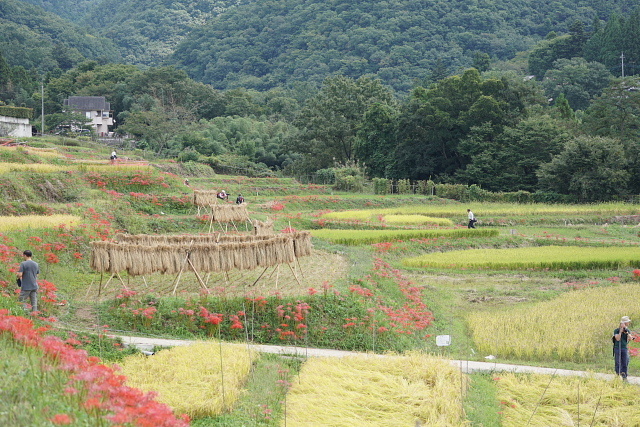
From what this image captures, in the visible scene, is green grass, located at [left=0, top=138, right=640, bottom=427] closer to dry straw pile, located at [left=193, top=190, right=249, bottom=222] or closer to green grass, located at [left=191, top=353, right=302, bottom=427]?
green grass, located at [left=191, top=353, right=302, bottom=427]

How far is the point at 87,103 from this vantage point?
267 feet

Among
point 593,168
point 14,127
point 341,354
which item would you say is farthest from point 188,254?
point 14,127

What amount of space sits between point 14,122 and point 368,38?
7669 cm

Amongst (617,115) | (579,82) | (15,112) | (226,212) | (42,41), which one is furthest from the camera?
(42,41)

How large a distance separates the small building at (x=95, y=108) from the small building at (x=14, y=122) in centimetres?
2026

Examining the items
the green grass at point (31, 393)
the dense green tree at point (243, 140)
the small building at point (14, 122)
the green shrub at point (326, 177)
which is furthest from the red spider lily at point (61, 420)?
the dense green tree at point (243, 140)

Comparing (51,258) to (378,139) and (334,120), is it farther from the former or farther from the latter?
(334,120)

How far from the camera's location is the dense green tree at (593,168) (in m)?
46.5

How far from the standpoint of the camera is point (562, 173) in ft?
160

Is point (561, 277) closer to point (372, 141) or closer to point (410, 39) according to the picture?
point (372, 141)

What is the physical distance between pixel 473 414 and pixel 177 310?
6956mm

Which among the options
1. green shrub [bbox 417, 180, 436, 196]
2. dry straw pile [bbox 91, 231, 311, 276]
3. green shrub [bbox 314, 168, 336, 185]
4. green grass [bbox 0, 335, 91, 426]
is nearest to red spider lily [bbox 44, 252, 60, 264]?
dry straw pile [bbox 91, 231, 311, 276]

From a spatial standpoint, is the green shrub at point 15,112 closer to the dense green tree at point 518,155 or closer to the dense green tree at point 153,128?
the dense green tree at point 153,128

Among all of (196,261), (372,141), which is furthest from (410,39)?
(196,261)
